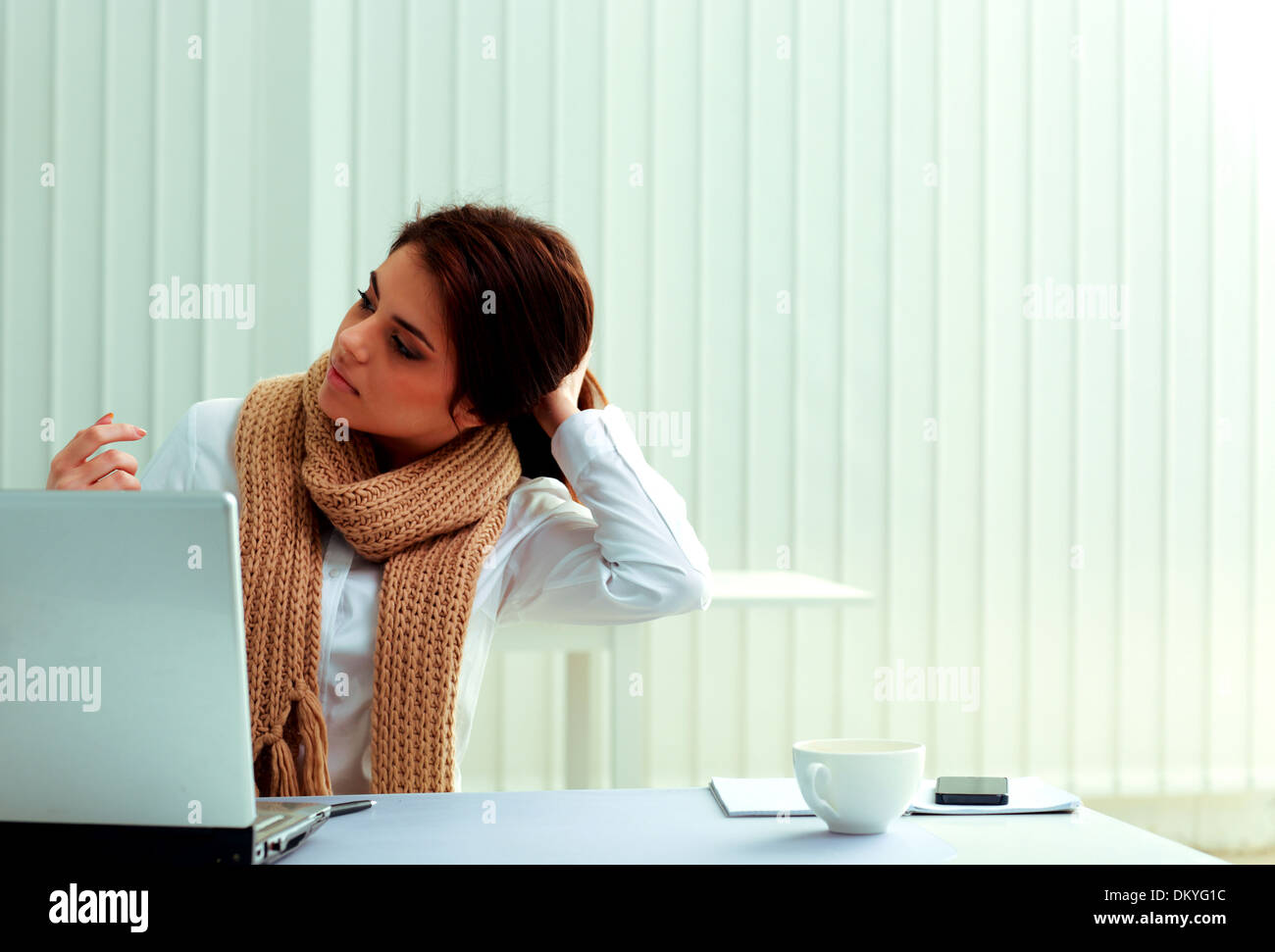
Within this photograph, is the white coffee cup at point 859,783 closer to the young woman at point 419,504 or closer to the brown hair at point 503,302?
the young woman at point 419,504

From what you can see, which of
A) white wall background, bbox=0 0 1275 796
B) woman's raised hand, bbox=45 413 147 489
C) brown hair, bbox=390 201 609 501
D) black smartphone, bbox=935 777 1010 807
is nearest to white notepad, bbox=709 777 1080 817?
black smartphone, bbox=935 777 1010 807

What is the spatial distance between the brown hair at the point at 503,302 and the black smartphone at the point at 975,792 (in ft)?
2.21

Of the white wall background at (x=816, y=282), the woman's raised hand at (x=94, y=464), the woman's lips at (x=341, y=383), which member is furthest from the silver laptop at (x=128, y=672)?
the white wall background at (x=816, y=282)

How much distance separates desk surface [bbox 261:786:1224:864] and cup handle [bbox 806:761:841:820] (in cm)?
3

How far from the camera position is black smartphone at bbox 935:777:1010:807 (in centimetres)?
93

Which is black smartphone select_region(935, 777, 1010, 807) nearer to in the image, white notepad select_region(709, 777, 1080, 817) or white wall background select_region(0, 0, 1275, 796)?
white notepad select_region(709, 777, 1080, 817)

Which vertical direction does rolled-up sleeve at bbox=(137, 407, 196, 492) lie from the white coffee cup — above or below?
above

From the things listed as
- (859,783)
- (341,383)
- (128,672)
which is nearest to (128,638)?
(128,672)

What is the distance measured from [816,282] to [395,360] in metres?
1.45

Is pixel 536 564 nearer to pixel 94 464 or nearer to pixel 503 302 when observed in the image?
pixel 503 302

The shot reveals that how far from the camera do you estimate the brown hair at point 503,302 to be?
126cm

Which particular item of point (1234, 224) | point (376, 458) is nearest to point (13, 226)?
point (376, 458)
